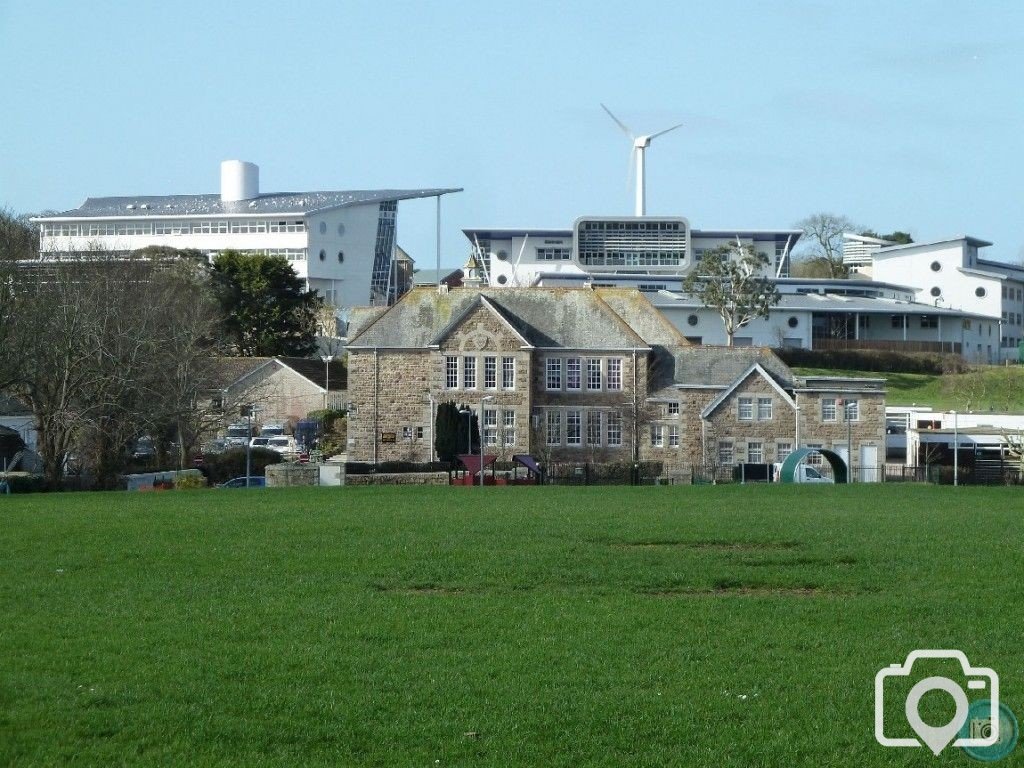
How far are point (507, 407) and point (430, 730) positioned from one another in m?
59.5

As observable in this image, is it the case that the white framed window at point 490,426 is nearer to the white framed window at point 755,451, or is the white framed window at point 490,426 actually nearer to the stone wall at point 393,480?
the white framed window at point 755,451

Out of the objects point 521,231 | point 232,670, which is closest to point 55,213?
point 521,231

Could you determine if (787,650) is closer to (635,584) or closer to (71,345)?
(635,584)

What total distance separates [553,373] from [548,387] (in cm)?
73

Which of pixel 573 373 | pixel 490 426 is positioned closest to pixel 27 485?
pixel 490 426

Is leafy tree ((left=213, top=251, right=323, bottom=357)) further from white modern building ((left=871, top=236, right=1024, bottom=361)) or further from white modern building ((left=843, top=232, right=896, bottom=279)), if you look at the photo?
white modern building ((left=843, top=232, right=896, bottom=279))

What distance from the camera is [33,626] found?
15.4 metres

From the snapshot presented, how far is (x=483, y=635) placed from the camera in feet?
49.5

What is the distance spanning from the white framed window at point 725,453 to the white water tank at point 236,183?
251 ft

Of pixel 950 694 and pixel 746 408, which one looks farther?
pixel 746 408

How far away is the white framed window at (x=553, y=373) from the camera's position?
71750 mm

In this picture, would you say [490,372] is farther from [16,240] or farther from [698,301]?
[698,301]

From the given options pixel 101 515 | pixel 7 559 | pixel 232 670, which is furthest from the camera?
pixel 101 515

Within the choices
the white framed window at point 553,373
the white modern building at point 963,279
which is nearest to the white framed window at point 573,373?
the white framed window at point 553,373
